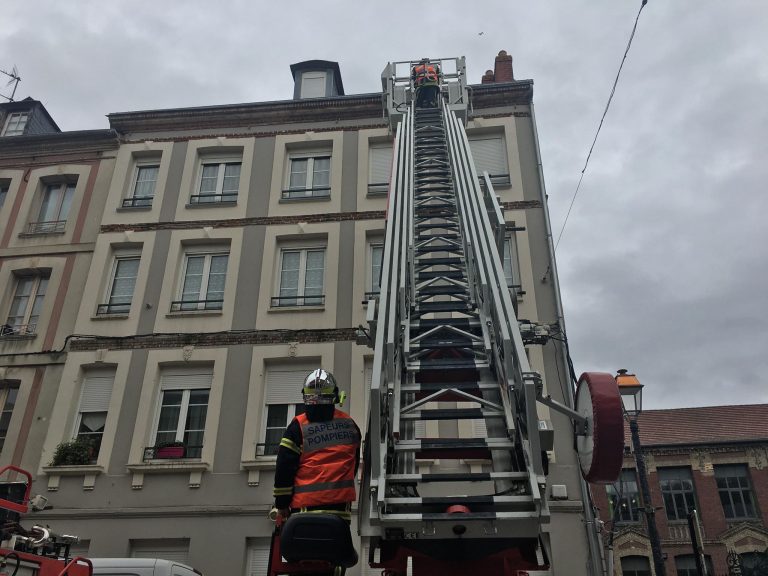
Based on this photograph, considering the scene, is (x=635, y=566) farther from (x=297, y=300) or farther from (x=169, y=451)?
(x=169, y=451)

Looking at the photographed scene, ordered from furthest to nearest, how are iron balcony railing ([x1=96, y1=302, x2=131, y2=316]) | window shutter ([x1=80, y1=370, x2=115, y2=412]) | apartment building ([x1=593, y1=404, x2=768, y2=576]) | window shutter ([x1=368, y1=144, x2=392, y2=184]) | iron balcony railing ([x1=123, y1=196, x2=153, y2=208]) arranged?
apartment building ([x1=593, y1=404, x2=768, y2=576]), iron balcony railing ([x1=123, y1=196, x2=153, y2=208]), window shutter ([x1=368, y1=144, x2=392, y2=184]), iron balcony railing ([x1=96, y1=302, x2=131, y2=316]), window shutter ([x1=80, y1=370, x2=115, y2=412])

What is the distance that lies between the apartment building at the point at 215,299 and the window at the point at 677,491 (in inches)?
810

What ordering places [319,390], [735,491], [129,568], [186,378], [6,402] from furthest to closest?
[735,491]
[6,402]
[186,378]
[129,568]
[319,390]

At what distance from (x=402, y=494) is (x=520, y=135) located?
38.4 feet

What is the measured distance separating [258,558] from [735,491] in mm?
24856

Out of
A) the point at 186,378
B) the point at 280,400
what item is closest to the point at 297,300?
the point at 280,400

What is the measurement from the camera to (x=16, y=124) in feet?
55.9

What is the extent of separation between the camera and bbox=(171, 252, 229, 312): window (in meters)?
13.3

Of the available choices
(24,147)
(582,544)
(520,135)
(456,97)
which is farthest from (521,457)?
(24,147)

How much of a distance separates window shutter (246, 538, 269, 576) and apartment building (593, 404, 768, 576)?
1973 cm

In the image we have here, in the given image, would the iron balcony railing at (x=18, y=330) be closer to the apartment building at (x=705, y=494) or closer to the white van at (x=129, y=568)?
the white van at (x=129, y=568)

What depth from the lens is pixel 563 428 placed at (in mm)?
11125

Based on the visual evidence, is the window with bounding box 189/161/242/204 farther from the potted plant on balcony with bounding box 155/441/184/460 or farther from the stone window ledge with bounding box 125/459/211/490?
the stone window ledge with bounding box 125/459/211/490

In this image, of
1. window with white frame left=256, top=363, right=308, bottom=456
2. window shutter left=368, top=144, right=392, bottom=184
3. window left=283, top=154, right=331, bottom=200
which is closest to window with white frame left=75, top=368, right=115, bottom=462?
window with white frame left=256, top=363, right=308, bottom=456
